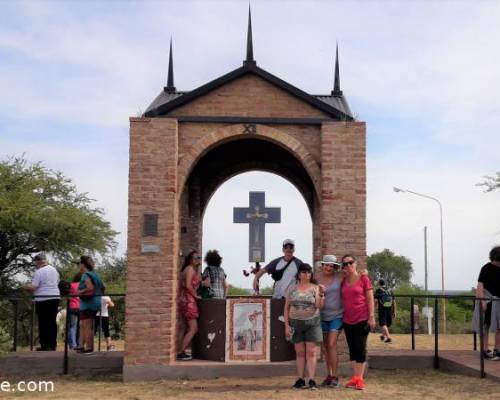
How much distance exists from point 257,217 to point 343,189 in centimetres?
316

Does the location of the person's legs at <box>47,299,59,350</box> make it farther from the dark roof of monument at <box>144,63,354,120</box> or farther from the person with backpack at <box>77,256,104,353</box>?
the dark roof of monument at <box>144,63,354,120</box>

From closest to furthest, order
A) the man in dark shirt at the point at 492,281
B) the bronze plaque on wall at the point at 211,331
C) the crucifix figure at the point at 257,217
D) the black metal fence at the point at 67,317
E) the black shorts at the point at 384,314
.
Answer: the black metal fence at the point at 67,317
the bronze plaque on wall at the point at 211,331
the man in dark shirt at the point at 492,281
the crucifix figure at the point at 257,217
the black shorts at the point at 384,314

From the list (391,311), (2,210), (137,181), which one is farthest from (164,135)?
(2,210)

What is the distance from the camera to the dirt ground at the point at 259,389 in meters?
7.93

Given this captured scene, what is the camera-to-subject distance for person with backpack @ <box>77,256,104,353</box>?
10.2 metres

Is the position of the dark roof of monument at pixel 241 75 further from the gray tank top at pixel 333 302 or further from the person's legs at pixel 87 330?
the person's legs at pixel 87 330

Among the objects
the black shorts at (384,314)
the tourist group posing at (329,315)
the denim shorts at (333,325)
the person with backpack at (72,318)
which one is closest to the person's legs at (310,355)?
the tourist group posing at (329,315)

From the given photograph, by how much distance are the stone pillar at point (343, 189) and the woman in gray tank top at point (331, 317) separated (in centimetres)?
103

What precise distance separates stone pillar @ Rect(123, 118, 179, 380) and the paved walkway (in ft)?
1.60

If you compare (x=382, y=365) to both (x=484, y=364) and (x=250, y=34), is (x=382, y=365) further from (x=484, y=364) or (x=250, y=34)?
(x=250, y=34)

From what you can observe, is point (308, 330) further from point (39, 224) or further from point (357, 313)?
point (39, 224)

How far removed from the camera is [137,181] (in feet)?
31.0

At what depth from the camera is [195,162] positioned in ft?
32.3

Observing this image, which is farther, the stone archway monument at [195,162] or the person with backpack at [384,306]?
the person with backpack at [384,306]
